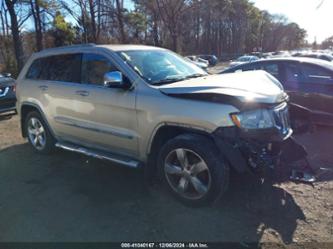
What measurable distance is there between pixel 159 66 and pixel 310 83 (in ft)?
11.3

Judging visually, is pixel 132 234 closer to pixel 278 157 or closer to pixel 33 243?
pixel 33 243

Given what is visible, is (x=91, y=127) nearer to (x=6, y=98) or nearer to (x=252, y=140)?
(x=252, y=140)

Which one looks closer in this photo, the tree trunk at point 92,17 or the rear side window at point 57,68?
the rear side window at point 57,68

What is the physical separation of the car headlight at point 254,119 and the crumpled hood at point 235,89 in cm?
12

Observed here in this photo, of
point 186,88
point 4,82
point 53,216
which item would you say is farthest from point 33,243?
point 4,82

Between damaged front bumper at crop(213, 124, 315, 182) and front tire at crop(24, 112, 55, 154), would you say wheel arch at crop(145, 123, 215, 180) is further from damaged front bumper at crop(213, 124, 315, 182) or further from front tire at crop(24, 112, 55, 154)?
front tire at crop(24, 112, 55, 154)

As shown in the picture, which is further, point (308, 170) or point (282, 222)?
point (308, 170)

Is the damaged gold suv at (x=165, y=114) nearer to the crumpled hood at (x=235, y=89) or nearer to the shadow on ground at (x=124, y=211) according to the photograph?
the crumpled hood at (x=235, y=89)

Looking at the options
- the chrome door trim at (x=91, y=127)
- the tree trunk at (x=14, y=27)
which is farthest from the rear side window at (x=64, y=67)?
the tree trunk at (x=14, y=27)

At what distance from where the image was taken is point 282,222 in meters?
3.37

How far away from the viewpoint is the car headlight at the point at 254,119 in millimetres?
3252

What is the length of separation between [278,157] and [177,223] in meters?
1.29

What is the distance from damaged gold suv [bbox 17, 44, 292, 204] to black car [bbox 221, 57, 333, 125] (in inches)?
95.4

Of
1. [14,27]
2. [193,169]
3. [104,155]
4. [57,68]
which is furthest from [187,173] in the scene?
[14,27]
